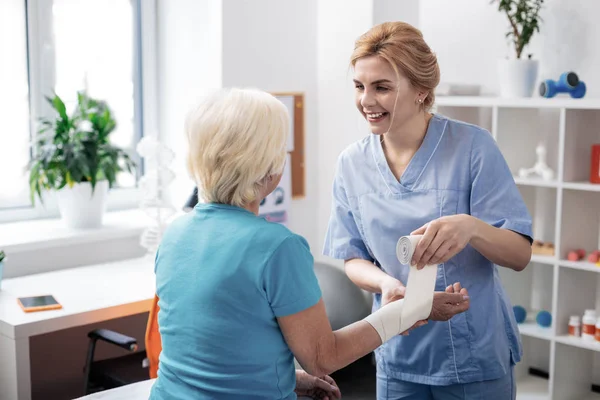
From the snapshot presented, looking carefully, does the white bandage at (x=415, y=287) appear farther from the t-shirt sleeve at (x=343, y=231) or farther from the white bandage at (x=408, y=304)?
the t-shirt sleeve at (x=343, y=231)

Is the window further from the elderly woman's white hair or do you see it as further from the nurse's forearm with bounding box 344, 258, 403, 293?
the elderly woman's white hair

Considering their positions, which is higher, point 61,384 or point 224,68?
point 224,68

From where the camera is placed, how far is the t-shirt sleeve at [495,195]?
1686 mm

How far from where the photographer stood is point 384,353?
1840 millimetres

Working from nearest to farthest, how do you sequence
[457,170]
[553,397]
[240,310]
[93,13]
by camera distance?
[240,310] → [457,170] → [553,397] → [93,13]

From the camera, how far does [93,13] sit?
348 cm

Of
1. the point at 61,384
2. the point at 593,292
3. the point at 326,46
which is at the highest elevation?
the point at 326,46

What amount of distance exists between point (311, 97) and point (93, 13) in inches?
42.3

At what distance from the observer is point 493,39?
131 inches

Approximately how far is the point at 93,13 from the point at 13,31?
0.38 metres

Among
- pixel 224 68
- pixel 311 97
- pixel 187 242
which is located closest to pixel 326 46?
pixel 311 97

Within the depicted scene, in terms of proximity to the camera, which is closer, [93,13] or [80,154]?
[80,154]

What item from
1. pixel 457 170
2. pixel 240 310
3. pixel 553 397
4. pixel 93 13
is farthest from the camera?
pixel 93 13

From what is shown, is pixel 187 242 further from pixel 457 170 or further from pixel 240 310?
pixel 457 170
